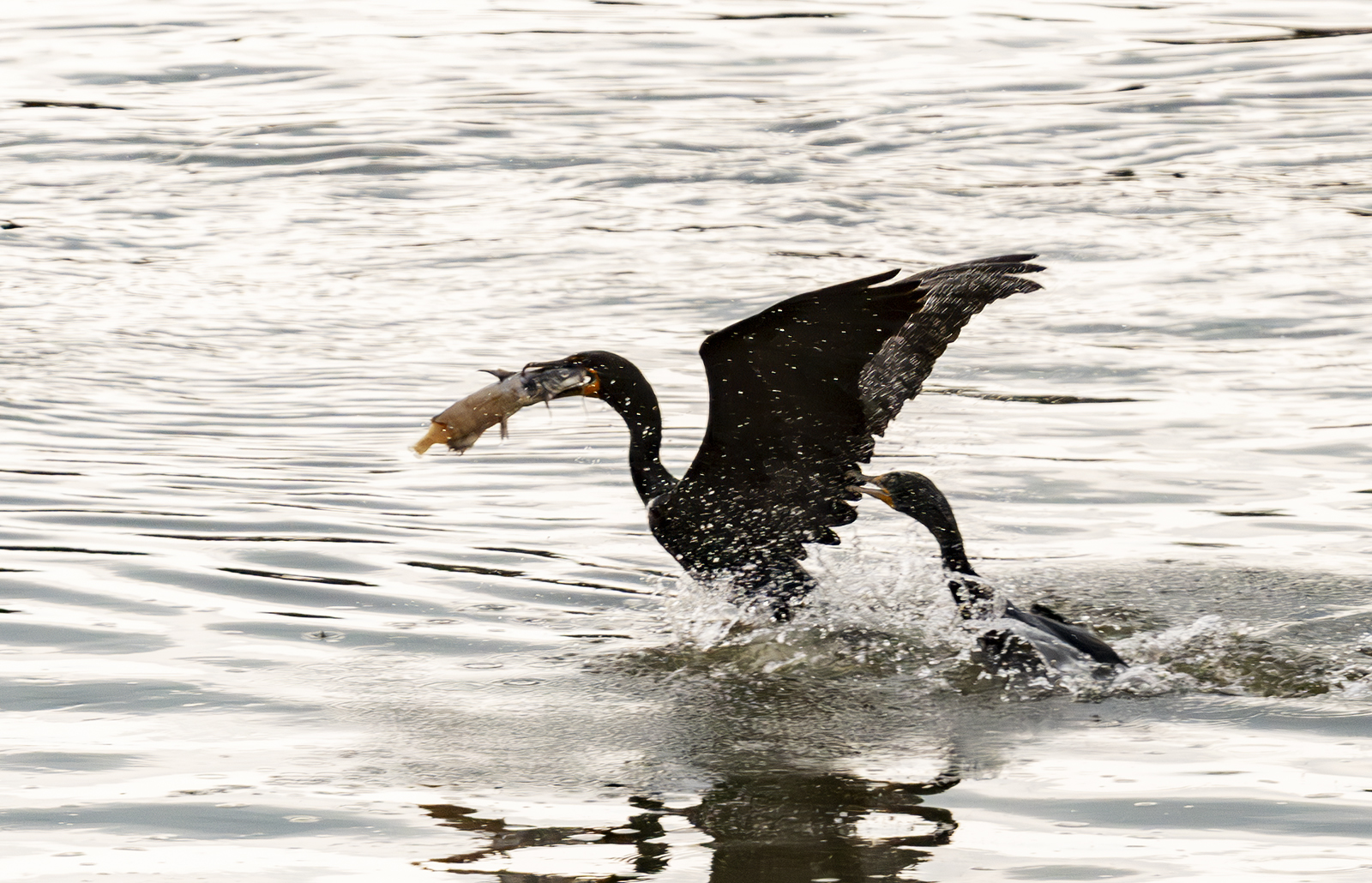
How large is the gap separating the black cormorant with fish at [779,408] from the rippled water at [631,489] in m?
0.31

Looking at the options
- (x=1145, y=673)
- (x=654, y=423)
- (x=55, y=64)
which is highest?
(x=55, y=64)

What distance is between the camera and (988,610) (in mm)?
6391

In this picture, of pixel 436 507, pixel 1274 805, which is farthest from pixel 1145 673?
pixel 436 507

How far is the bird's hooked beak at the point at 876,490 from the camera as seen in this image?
6586 millimetres

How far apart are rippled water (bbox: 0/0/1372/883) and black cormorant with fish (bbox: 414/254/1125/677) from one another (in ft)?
1.01

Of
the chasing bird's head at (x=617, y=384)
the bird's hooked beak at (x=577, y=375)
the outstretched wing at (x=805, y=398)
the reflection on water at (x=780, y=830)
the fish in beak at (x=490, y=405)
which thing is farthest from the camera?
the chasing bird's head at (x=617, y=384)

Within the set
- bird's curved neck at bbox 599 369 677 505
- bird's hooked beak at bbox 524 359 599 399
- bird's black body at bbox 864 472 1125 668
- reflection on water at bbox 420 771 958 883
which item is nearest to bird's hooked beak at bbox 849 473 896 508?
bird's black body at bbox 864 472 1125 668

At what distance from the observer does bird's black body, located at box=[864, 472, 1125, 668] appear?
240 inches

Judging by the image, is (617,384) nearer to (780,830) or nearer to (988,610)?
(988,610)

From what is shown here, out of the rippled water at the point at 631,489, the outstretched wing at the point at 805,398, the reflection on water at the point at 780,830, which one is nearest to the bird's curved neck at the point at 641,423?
the outstretched wing at the point at 805,398

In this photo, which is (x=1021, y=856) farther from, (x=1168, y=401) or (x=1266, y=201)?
(x=1266, y=201)

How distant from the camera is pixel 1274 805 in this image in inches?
193

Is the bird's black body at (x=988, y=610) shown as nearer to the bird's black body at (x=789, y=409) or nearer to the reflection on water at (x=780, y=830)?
the bird's black body at (x=789, y=409)

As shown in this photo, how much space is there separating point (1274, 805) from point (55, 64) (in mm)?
19588
